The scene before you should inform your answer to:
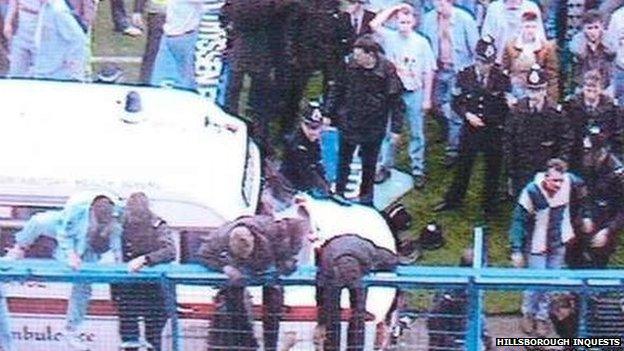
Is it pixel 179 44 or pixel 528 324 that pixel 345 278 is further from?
pixel 179 44

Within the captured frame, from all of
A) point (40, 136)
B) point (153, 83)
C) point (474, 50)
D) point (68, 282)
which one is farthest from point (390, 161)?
point (68, 282)

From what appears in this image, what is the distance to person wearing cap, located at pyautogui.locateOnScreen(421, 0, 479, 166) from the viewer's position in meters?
14.5

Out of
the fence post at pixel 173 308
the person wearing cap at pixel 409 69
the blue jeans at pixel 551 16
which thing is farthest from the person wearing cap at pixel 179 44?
the fence post at pixel 173 308

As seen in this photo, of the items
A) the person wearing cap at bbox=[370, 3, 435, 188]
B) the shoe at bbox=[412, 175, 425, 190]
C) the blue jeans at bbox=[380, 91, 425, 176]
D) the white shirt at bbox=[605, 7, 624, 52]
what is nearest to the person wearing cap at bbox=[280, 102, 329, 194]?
the person wearing cap at bbox=[370, 3, 435, 188]

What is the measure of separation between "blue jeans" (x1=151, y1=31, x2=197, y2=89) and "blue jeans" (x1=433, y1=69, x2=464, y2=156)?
2025mm

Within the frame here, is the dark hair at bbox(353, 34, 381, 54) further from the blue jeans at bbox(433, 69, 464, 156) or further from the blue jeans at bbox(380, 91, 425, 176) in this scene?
the blue jeans at bbox(433, 69, 464, 156)

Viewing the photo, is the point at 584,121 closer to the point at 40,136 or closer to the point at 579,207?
the point at 579,207

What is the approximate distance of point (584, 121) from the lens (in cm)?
1297

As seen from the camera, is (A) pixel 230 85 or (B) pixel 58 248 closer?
(B) pixel 58 248

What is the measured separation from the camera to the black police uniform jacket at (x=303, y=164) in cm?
1288

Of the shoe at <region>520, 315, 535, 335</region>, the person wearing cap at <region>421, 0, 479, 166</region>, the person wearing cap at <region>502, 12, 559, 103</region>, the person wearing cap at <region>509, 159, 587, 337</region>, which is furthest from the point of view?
the person wearing cap at <region>421, 0, 479, 166</region>

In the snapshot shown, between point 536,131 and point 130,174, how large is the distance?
3.37 meters

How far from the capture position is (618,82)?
47.1 ft

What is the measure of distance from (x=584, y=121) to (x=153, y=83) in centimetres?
381
